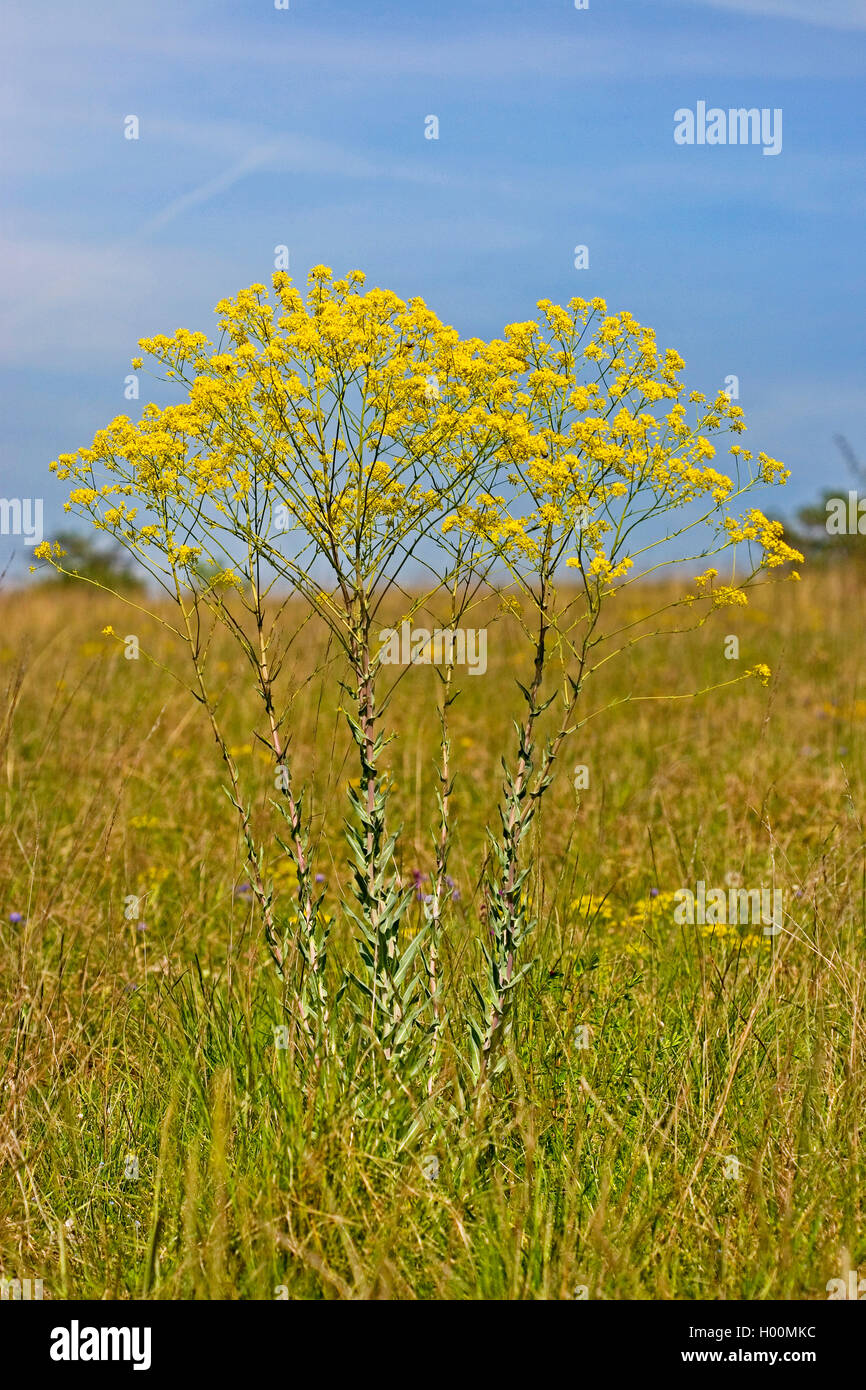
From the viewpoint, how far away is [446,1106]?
10.4 ft

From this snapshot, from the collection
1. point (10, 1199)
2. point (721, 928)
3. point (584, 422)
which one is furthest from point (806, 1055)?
point (10, 1199)

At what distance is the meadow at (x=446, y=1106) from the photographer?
2676 millimetres

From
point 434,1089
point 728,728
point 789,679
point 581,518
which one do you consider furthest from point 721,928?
point 789,679

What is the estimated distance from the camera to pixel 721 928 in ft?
14.9

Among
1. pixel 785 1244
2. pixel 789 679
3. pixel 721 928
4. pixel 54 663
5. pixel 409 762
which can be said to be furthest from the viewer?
pixel 54 663

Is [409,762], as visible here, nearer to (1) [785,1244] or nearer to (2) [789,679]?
(2) [789,679]

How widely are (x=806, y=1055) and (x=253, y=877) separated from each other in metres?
1.81

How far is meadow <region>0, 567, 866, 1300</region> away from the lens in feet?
8.78

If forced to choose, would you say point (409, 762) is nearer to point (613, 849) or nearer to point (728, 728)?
point (613, 849)

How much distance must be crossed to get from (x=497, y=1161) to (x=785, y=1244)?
2.24 feet

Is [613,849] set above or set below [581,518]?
below
